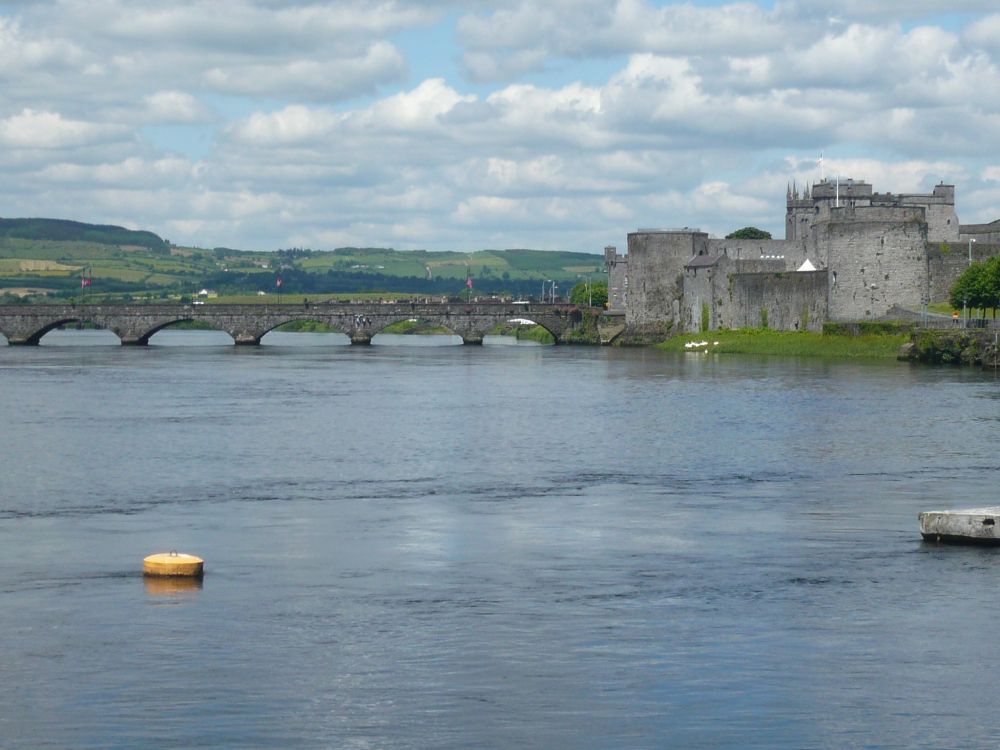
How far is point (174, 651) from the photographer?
17.2 metres

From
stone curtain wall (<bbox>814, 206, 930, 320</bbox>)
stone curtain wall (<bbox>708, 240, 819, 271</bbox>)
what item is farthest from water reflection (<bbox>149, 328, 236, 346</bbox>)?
stone curtain wall (<bbox>814, 206, 930, 320</bbox>)

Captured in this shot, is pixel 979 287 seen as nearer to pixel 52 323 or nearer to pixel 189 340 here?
pixel 52 323

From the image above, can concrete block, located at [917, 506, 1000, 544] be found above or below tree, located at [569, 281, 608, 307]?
below

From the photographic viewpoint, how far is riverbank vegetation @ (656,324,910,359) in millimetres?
75562

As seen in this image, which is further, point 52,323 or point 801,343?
point 52,323

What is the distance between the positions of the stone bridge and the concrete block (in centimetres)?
9529

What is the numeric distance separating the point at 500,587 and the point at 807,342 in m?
63.5

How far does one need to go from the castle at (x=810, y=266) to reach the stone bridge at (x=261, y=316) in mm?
6967

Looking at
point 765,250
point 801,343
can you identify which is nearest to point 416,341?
point 765,250

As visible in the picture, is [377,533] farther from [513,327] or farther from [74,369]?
[513,327]

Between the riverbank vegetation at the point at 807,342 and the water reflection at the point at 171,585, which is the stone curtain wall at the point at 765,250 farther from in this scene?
the water reflection at the point at 171,585

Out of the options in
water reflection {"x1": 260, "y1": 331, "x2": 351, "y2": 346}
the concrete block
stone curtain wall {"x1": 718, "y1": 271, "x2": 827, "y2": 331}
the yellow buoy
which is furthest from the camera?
water reflection {"x1": 260, "y1": 331, "x2": 351, "y2": 346}

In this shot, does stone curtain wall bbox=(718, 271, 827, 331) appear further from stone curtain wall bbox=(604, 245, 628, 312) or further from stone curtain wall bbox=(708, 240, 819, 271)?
stone curtain wall bbox=(604, 245, 628, 312)

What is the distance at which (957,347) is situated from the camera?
69.3 m
